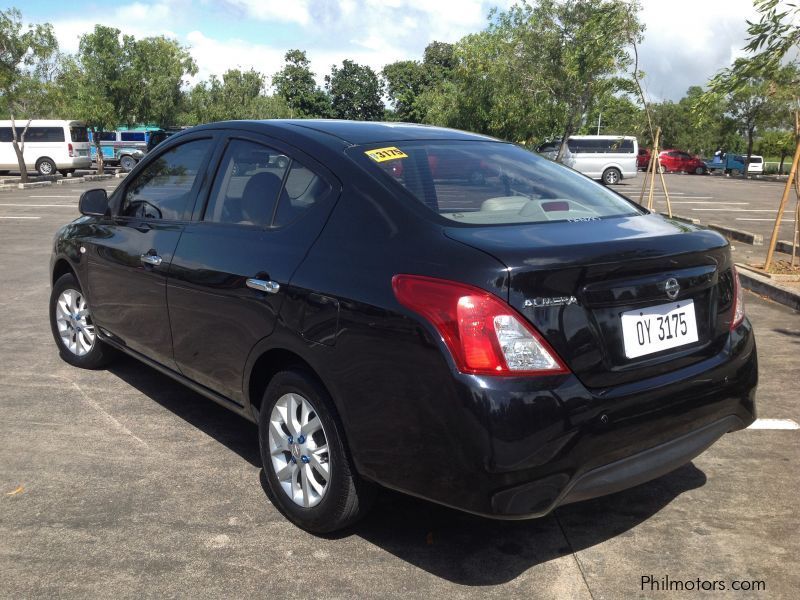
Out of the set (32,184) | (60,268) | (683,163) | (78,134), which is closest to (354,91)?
(683,163)

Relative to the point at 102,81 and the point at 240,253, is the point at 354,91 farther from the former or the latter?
the point at 240,253

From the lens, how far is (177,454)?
398cm

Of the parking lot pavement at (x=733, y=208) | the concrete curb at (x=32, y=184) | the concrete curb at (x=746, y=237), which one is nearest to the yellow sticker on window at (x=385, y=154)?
the concrete curb at (x=746, y=237)

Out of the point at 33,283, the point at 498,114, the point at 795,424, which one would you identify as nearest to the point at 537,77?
the point at 498,114

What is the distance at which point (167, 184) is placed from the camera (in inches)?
170

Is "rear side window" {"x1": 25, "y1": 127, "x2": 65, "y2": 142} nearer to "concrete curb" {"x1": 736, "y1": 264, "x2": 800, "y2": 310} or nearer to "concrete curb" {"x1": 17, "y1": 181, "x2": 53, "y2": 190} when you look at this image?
"concrete curb" {"x1": 17, "y1": 181, "x2": 53, "y2": 190}

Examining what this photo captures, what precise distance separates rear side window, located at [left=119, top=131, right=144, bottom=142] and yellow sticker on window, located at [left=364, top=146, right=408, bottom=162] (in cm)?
3769

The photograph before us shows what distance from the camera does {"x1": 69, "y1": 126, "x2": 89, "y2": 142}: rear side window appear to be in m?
32.4

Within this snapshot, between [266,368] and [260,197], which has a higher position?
[260,197]

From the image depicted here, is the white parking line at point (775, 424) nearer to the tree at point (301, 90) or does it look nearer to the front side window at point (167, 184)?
the front side window at point (167, 184)

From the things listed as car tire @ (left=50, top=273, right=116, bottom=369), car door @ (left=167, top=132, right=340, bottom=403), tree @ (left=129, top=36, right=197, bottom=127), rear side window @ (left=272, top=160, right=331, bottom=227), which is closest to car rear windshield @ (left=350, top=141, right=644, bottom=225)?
rear side window @ (left=272, top=160, right=331, bottom=227)

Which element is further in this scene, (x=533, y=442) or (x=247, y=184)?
(x=247, y=184)

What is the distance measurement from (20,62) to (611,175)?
22.7 m

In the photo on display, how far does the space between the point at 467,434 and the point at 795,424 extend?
2.85 meters
